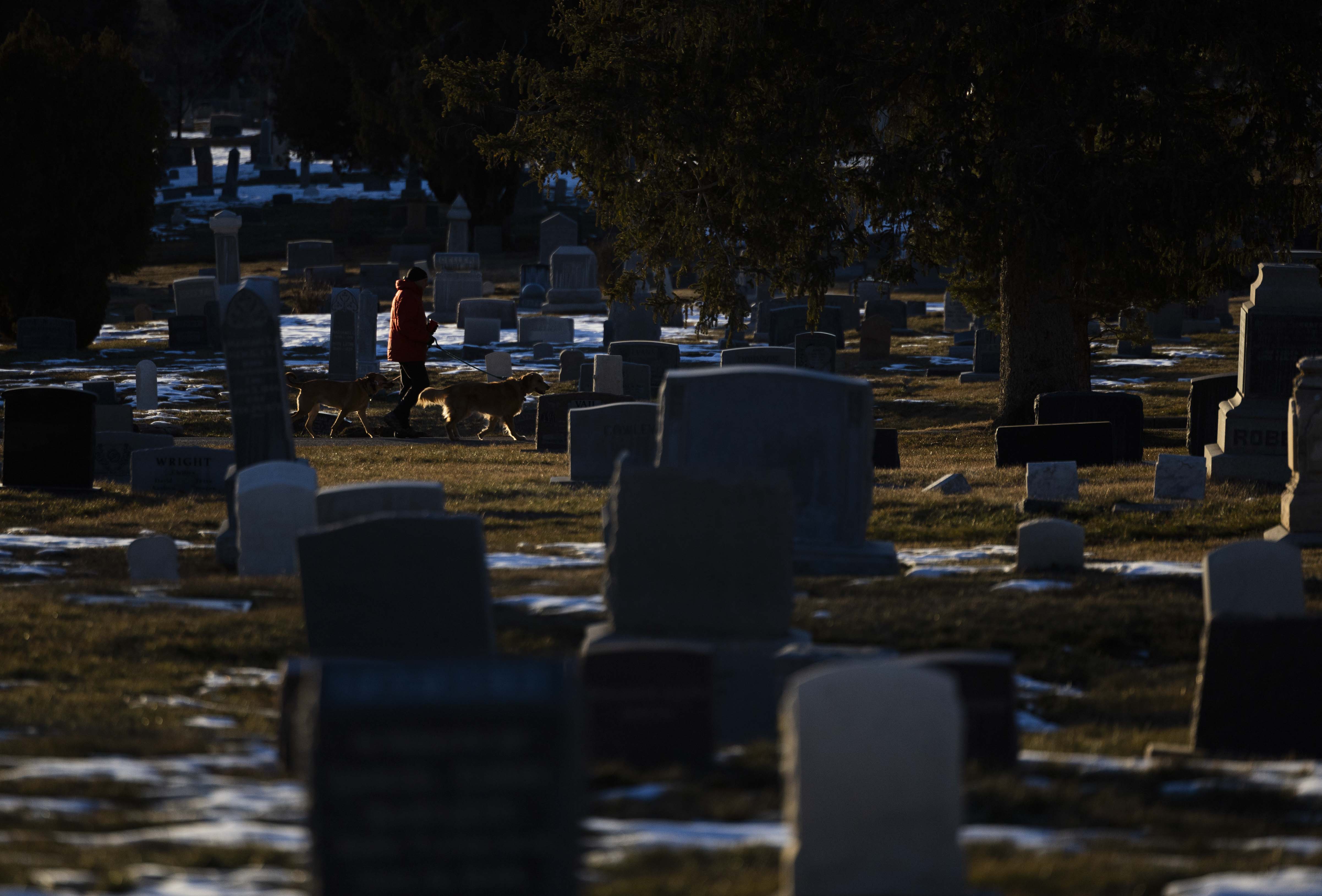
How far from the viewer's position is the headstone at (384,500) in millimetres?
8906

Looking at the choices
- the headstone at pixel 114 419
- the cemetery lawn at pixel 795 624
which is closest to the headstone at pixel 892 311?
the cemetery lawn at pixel 795 624

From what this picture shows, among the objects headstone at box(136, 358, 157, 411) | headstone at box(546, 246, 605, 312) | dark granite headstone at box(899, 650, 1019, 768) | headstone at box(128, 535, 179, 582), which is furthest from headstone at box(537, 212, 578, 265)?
dark granite headstone at box(899, 650, 1019, 768)

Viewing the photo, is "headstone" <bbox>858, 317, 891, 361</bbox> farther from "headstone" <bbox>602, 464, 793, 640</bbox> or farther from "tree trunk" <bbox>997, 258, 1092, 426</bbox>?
"headstone" <bbox>602, 464, 793, 640</bbox>

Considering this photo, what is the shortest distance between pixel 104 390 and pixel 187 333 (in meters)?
9.48

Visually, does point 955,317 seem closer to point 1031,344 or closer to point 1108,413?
point 1031,344

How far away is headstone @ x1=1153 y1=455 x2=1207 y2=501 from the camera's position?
A: 1262 centimetres

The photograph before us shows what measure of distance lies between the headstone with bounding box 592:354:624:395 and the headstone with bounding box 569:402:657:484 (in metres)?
6.24

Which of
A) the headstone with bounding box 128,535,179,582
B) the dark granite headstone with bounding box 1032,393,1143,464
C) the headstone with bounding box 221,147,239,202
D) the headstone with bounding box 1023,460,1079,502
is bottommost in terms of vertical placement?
the headstone with bounding box 128,535,179,582

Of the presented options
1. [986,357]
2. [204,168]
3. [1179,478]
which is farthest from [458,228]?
[1179,478]

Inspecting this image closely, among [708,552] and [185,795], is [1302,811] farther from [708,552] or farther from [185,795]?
[185,795]

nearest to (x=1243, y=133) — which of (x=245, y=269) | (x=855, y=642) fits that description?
(x=855, y=642)

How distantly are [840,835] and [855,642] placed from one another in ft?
12.7

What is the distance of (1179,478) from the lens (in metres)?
12.7

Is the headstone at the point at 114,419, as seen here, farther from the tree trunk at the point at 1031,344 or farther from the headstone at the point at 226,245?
the tree trunk at the point at 1031,344
